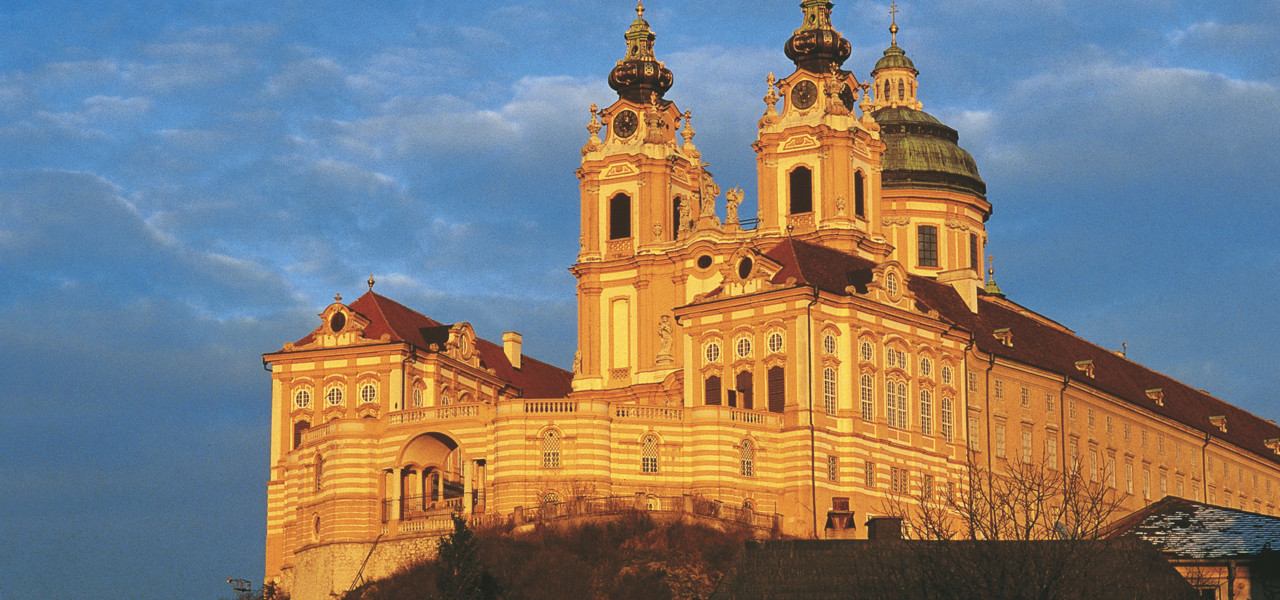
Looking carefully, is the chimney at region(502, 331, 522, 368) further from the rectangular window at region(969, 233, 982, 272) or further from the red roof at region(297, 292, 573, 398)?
the rectangular window at region(969, 233, 982, 272)

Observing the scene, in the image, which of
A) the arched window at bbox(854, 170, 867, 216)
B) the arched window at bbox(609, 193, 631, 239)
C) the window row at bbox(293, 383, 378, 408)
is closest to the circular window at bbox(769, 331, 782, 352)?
the arched window at bbox(854, 170, 867, 216)

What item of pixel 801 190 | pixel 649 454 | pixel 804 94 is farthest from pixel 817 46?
pixel 649 454

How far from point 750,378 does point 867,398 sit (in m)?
4.90

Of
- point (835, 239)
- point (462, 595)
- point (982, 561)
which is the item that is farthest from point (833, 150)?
point (982, 561)

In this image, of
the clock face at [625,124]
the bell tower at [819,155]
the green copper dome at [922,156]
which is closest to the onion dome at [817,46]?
the bell tower at [819,155]

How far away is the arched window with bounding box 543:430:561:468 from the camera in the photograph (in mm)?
92125

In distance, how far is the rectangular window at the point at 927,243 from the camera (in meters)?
125

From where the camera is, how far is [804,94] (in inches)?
4390

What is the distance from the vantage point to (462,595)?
77812mm

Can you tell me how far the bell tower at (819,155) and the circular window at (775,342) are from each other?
12.1 metres

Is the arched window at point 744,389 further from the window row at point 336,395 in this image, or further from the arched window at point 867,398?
the window row at point 336,395

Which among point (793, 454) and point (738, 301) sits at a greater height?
point (738, 301)

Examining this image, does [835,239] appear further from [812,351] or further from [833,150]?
[812,351]

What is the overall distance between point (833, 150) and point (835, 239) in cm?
423
